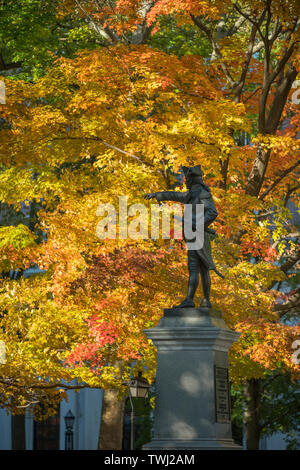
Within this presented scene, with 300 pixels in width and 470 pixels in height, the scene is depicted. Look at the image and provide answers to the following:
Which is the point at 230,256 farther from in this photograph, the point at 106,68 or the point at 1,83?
the point at 1,83

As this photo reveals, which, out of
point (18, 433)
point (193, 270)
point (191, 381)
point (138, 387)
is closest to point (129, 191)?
point (138, 387)

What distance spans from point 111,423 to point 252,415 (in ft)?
15.3

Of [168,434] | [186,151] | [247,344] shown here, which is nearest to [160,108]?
[186,151]

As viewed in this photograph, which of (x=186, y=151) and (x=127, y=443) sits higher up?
(x=186, y=151)

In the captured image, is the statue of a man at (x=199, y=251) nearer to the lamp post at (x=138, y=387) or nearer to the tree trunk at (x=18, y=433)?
the lamp post at (x=138, y=387)

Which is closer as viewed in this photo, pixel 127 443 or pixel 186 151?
pixel 186 151

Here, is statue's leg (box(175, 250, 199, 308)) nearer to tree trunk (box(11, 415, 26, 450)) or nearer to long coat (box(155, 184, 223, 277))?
long coat (box(155, 184, 223, 277))

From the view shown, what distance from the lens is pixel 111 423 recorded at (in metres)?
24.6

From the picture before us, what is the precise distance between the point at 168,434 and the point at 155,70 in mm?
11325

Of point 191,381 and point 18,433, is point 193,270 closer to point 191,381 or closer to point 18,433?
point 191,381

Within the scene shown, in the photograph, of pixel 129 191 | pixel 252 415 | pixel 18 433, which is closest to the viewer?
pixel 129 191

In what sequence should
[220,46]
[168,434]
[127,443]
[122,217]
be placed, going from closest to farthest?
[168,434] < [122,217] < [220,46] < [127,443]

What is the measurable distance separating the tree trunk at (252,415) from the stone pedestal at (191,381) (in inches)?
481
